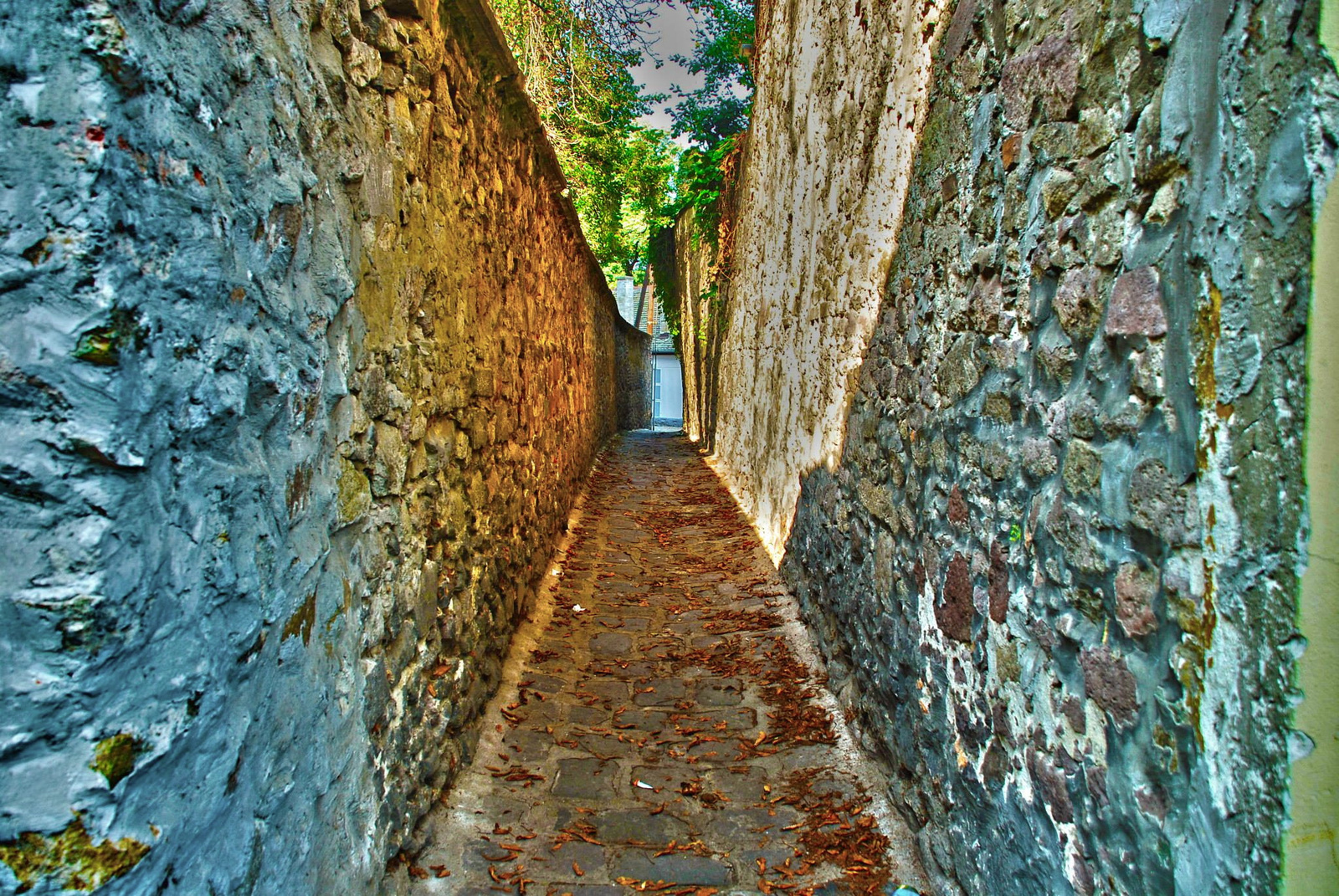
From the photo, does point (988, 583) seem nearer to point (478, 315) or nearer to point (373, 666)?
point (373, 666)

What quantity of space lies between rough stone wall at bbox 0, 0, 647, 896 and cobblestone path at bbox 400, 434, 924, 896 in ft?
0.85

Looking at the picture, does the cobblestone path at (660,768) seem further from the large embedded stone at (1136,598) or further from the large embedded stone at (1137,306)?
the large embedded stone at (1137,306)

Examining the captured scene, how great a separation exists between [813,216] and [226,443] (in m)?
3.86

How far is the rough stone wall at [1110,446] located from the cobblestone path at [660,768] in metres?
0.33

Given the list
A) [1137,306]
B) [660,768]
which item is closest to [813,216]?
A: [660,768]

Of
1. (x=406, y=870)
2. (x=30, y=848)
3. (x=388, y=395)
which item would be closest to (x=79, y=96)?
(x=30, y=848)

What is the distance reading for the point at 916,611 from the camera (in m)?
2.41

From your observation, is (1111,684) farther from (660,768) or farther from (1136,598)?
(660,768)

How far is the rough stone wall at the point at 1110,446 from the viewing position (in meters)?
1.05

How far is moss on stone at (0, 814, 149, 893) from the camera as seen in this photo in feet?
2.99

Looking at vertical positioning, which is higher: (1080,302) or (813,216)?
(813,216)

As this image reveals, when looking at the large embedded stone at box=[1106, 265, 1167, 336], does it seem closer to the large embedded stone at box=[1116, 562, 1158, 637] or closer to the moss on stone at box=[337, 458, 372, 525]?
the large embedded stone at box=[1116, 562, 1158, 637]

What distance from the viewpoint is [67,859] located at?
942mm

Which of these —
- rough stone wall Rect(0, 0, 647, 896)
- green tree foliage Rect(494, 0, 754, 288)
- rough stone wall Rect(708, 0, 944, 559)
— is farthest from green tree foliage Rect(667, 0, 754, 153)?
rough stone wall Rect(0, 0, 647, 896)
